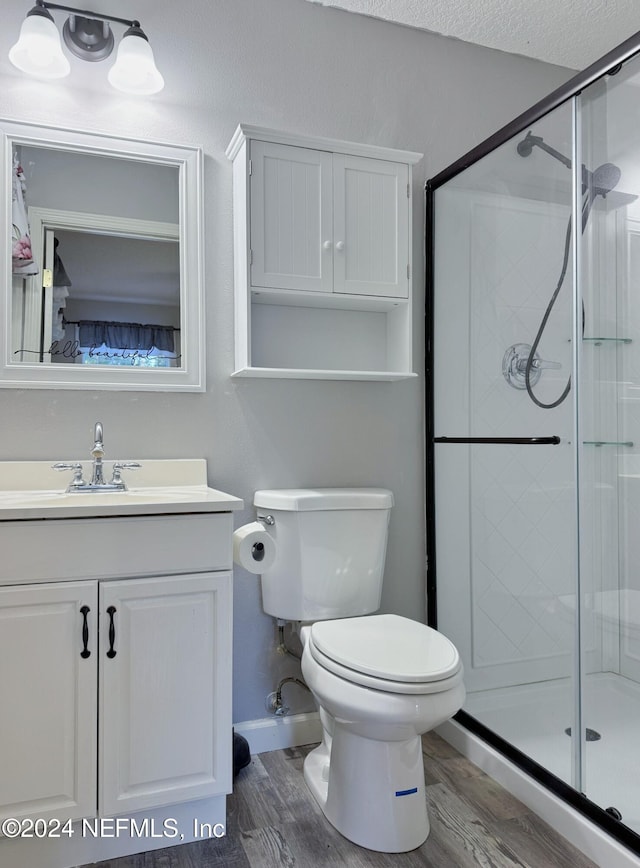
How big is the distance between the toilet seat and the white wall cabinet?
784mm

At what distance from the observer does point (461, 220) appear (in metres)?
A: 2.15

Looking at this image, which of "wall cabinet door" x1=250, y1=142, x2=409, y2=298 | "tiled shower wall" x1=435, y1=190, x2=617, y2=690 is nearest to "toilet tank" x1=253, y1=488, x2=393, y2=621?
"tiled shower wall" x1=435, y1=190, x2=617, y2=690

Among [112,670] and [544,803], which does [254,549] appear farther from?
[544,803]

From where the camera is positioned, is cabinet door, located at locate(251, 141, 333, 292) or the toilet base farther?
cabinet door, located at locate(251, 141, 333, 292)

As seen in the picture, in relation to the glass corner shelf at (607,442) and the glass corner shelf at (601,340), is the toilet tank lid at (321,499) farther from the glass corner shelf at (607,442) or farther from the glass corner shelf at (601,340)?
the glass corner shelf at (601,340)

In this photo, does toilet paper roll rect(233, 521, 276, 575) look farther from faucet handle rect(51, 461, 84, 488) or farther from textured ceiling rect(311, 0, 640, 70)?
textured ceiling rect(311, 0, 640, 70)

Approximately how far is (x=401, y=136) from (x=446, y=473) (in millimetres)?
1221

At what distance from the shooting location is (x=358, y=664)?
1518 millimetres

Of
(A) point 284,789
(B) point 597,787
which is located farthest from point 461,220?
(A) point 284,789

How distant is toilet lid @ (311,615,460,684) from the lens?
148cm

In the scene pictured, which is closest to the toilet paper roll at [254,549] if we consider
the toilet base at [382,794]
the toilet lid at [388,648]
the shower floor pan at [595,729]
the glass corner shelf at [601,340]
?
the toilet lid at [388,648]

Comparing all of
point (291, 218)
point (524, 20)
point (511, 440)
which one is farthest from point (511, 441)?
point (524, 20)

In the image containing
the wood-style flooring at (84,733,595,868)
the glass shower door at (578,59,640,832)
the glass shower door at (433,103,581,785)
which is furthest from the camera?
the glass shower door at (433,103,581,785)

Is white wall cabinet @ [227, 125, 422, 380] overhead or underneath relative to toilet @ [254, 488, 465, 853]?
overhead
